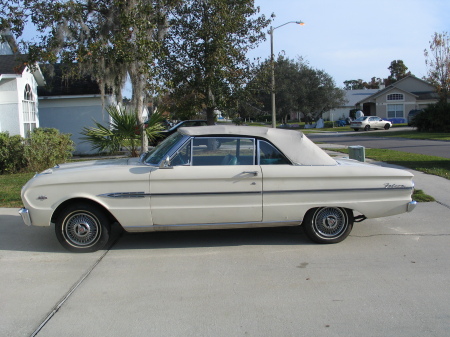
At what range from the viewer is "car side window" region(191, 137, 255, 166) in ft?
18.3

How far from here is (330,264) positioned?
16.8 ft

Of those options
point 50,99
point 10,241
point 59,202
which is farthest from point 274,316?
point 50,99

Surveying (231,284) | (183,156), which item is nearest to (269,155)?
(183,156)

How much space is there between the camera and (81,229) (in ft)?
18.1

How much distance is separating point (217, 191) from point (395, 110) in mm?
53752

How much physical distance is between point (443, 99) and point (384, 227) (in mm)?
36063

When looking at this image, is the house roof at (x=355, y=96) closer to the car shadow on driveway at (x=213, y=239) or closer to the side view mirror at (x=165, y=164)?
the car shadow on driveway at (x=213, y=239)

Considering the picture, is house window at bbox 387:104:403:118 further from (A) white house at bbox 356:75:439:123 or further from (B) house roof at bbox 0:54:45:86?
(B) house roof at bbox 0:54:45:86

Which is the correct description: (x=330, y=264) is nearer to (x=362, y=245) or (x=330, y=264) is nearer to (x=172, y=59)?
(x=362, y=245)

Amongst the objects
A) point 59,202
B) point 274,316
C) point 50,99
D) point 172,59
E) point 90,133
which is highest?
point 172,59

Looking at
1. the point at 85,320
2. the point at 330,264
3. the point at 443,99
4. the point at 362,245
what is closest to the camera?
the point at 85,320

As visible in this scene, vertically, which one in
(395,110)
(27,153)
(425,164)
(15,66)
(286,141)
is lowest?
(425,164)

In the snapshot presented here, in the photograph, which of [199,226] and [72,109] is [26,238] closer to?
[199,226]

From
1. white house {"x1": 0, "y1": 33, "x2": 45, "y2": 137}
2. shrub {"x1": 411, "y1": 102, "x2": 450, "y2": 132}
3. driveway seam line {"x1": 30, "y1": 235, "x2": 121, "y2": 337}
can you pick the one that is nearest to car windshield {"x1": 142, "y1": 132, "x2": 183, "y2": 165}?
driveway seam line {"x1": 30, "y1": 235, "x2": 121, "y2": 337}
